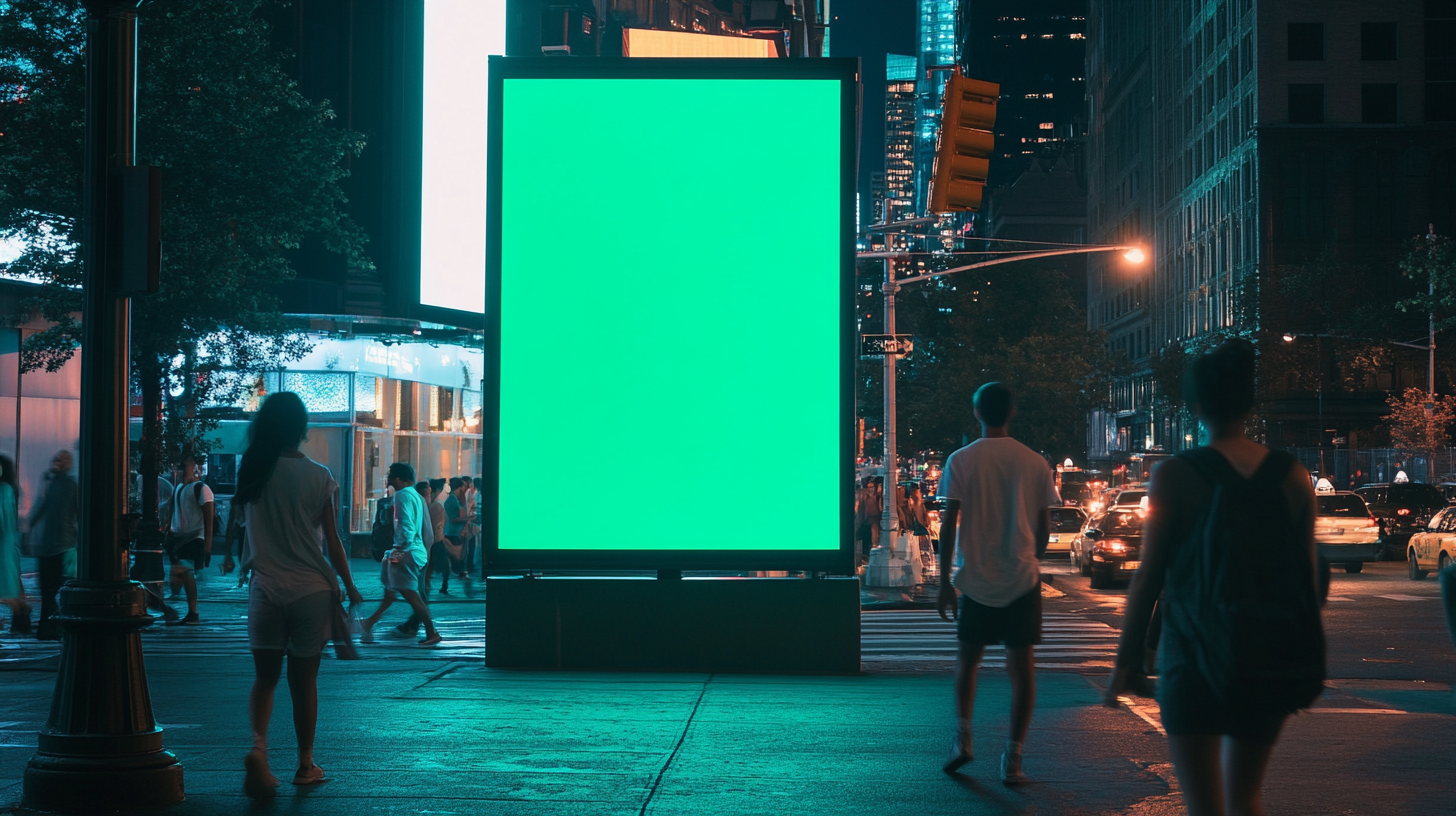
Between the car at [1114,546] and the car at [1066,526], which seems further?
the car at [1066,526]

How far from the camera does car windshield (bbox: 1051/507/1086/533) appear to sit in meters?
A: 35.0

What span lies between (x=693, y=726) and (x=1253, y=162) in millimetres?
71194

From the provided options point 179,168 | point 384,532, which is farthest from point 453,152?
point 384,532

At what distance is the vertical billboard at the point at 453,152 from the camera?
3784cm

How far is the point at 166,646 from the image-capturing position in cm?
1453

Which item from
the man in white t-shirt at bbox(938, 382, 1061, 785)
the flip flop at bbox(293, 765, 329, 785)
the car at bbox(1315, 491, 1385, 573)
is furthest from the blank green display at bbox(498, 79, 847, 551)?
the car at bbox(1315, 491, 1385, 573)

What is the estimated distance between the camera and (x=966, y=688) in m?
7.20

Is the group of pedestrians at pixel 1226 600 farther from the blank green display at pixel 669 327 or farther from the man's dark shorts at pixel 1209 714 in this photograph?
the blank green display at pixel 669 327

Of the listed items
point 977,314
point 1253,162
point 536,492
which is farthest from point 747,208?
point 1253,162

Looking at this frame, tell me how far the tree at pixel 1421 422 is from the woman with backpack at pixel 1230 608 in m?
54.7

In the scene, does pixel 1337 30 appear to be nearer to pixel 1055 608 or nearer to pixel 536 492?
pixel 1055 608

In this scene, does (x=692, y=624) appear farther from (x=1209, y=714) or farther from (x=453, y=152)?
(x=453, y=152)

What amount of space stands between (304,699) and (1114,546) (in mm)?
21269

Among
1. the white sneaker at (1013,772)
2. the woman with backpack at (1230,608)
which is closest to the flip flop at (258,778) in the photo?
the white sneaker at (1013,772)
